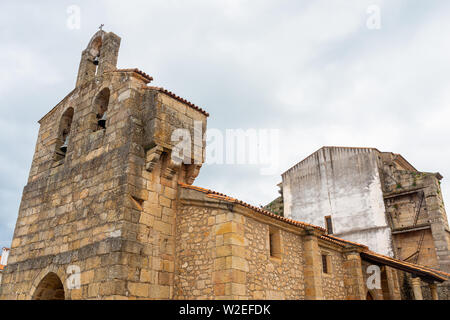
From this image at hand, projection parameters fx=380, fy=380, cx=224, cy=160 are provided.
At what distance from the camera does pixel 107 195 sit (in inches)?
370

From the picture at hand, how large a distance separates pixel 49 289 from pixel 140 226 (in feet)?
11.5

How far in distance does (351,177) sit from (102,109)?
1393 centimetres

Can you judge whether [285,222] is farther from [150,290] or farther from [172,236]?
[150,290]

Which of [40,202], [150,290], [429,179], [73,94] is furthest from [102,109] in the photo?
[429,179]

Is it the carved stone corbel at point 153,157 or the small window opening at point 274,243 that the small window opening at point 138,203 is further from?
the small window opening at point 274,243

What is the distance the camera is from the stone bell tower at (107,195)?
8.74 m

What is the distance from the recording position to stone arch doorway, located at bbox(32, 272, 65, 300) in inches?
392

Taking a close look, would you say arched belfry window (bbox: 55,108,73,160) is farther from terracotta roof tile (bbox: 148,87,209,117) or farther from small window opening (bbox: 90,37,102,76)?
terracotta roof tile (bbox: 148,87,209,117)

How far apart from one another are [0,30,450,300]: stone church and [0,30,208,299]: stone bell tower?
0.03 meters

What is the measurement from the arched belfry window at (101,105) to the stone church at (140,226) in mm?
33

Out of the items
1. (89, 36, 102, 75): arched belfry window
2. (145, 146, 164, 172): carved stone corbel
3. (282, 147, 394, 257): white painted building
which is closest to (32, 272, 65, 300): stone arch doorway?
(145, 146, 164, 172): carved stone corbel

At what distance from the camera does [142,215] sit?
→ 9164 millimetres

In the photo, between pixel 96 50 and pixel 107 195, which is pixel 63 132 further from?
pixel 107 195

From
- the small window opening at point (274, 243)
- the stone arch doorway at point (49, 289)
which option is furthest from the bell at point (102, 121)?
the small window opening at point (274, 243)
